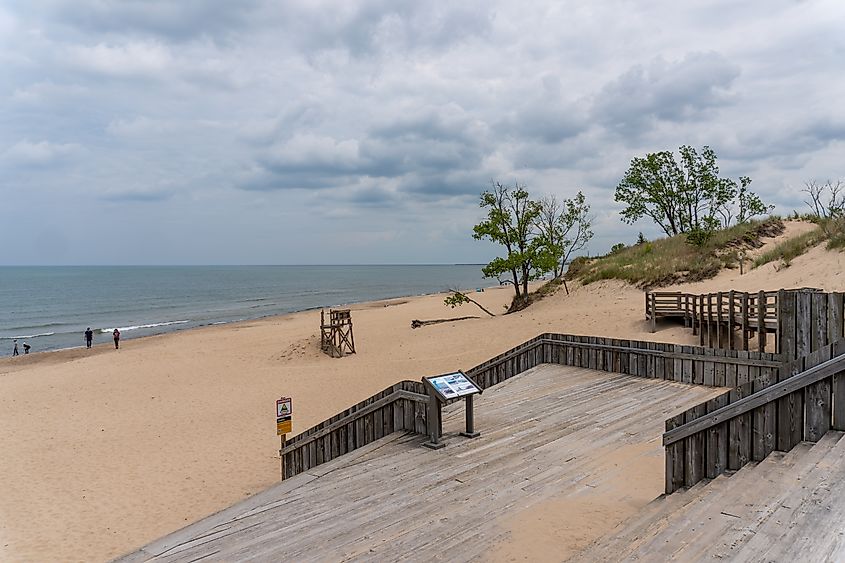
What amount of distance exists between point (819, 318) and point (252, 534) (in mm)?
8696

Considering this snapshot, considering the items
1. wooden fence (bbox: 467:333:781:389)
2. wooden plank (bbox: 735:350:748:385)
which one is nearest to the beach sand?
wooden plank (bbox: 735:350:748:385)

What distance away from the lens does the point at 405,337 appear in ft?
94.3

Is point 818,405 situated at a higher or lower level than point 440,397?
higher

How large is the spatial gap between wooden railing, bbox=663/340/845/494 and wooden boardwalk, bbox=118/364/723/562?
2.63 feet

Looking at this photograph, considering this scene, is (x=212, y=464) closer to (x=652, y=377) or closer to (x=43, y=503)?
(x=43, y=503)

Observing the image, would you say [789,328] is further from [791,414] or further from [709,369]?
[791,414]

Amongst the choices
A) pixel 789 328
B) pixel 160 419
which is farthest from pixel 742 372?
pixel 160 419

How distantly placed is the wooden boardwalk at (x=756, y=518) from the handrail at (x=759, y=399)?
0.43 m

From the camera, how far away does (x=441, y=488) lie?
5.87 metres

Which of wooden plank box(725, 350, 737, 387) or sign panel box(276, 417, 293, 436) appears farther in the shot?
sign panel box(276, 417, 293, 436)

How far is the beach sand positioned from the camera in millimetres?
9914

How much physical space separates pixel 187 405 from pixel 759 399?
1642cm

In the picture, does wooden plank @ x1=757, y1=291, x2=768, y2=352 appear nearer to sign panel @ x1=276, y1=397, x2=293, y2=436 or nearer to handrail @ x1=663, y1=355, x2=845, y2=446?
handrail @ x1=663, y1=355, x2=845, y2=446

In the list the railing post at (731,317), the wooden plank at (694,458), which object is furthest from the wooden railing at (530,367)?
the railing post at (731,317)
